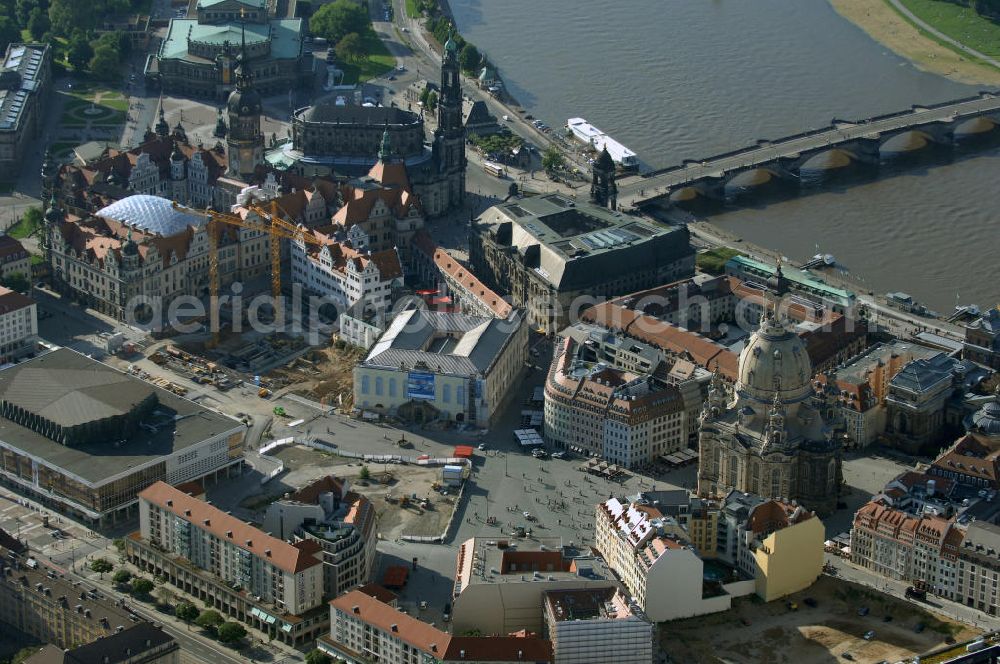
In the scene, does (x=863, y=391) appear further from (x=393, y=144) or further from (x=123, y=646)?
(x=393, y=144)

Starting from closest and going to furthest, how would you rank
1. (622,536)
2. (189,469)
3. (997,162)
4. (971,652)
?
(971,652) < (622,536) < (189,469) < (997,162)

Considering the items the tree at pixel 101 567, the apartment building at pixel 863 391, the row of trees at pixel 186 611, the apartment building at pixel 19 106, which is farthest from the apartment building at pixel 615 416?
the apartment building at pixel 19 106

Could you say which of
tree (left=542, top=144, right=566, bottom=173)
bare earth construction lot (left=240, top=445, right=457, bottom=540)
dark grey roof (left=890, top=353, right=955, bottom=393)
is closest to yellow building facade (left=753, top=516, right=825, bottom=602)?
bare earth construction lot (left=240, top=445, right=457, bottom=540)

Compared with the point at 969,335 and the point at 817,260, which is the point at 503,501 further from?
the point at 817,260

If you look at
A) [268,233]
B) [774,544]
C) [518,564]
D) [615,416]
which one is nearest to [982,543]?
[774,544]

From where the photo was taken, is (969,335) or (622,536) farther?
(969,335)

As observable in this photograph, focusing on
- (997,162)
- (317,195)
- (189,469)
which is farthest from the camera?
(997,162)

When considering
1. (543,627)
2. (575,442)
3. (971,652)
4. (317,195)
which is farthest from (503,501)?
(317,195)

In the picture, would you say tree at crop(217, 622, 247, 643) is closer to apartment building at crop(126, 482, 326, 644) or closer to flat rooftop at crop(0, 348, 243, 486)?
apartment building at crop(126, 482, 326, 644)
